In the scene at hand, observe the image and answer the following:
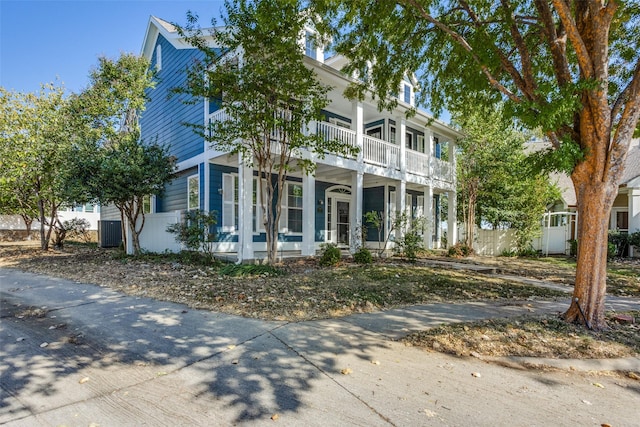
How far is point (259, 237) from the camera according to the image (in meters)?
11.6

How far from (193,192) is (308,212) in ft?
14.9

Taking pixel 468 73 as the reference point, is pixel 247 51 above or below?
above

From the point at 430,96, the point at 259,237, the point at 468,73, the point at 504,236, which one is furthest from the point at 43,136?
the point at 504,236

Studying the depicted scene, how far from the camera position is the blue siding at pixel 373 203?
15.2m

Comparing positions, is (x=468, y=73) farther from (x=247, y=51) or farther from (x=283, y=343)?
(x=283, y=343)

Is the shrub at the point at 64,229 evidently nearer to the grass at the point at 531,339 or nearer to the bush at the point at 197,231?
the bush at the point at 197,231

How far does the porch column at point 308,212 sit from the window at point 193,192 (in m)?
3.78

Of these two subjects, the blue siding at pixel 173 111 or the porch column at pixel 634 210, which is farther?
the porch column at pixel 634 210

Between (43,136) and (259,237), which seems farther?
(43,136)

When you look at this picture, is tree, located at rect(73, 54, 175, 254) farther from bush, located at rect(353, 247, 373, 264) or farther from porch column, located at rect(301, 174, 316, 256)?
bush, located at rect(353, 247, 373, 264)

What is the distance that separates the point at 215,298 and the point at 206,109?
7543mm

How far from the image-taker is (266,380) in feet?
9.74

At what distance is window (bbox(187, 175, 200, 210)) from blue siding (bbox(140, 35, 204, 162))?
849 mm

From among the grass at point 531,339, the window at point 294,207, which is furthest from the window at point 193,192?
the grass at point 531,339
